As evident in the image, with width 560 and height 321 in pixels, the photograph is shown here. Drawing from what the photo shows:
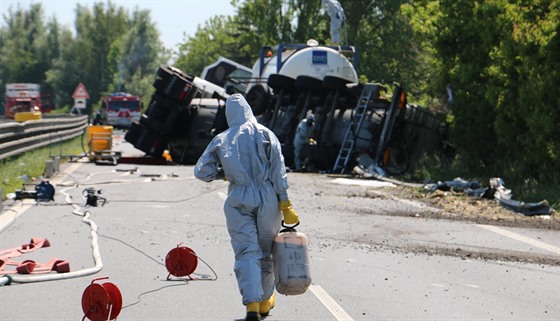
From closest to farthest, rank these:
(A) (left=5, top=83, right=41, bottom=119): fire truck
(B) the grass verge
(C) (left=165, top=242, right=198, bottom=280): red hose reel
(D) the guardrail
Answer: (C) (left=165, top=242, right=198, bottom=280): red hose reel, (B) the grass verge, (D) the guardrail, (A) (left=5, top=83, right=41, bottom=119): fire truck

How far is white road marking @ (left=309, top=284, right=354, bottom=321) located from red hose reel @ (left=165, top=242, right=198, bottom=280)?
1108 mm

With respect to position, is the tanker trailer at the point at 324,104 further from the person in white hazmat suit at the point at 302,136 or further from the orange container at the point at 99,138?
the orange container at the point at 99,138

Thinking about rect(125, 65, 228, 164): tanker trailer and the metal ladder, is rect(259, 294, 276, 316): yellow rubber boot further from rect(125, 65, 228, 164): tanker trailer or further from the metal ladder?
rect(125, 65, 228, 164): tanker trailer

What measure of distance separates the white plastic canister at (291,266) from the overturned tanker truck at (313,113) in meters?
18.0

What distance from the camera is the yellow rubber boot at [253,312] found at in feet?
25.1

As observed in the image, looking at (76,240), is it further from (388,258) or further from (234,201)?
(234,201)

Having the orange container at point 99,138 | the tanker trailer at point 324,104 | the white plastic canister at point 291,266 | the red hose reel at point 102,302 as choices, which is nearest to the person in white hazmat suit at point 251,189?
the white plastic canister at point 291,266

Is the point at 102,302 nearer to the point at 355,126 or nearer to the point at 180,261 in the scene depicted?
the point at 180,261

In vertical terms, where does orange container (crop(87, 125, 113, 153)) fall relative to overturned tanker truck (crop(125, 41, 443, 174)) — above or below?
below

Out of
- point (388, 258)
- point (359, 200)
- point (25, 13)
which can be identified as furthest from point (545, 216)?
point (25, 13)

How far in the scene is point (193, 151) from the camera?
1182 inches

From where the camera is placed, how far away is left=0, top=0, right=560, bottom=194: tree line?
65.5 feet

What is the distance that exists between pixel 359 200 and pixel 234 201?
35.3 feet

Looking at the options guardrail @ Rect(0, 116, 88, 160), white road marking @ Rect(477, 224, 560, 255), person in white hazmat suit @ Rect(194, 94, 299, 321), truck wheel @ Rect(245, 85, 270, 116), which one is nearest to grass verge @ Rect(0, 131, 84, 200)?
guardrail @ Rect(0, 116, 88, 160)
